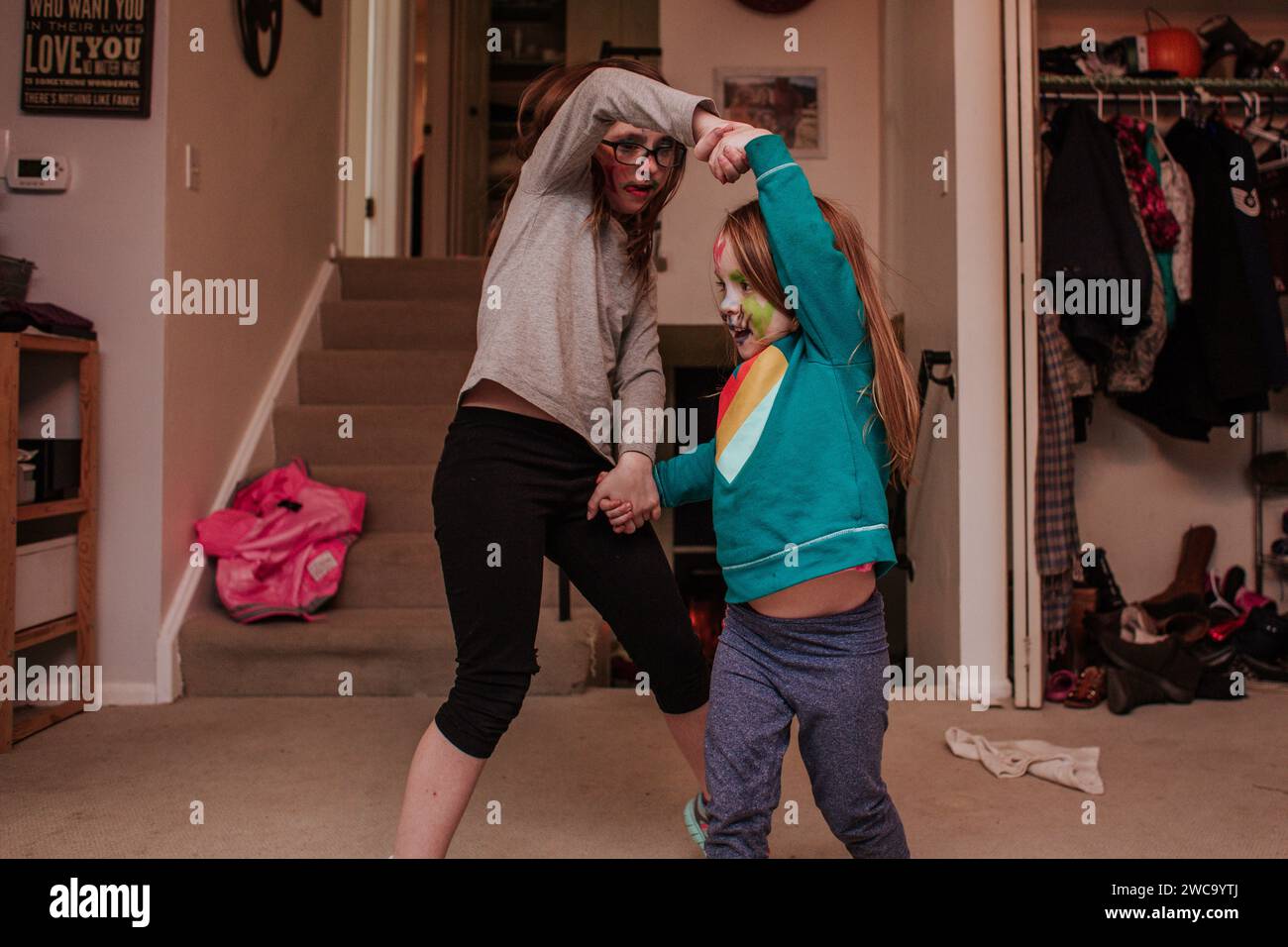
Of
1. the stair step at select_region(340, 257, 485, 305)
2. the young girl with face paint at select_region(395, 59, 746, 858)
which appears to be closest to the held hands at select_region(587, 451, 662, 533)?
the young girl with face paint at select_region(395, 59, 746, 858)

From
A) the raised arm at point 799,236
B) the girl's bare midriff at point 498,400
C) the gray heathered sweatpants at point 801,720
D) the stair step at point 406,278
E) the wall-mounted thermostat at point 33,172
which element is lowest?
the gray heathered sweatpants at point 801,720

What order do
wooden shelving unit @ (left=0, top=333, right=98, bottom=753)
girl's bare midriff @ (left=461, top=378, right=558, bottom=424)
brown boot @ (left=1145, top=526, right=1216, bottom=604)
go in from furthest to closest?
brown boot @ (left=1145, top=526, right=1216, bottom=604) < wooden shelving unit @ (left=0, top=333, right=98, bottom=753) < girl's bare midriff @ (left=461, top=378, right=558, bottom=424)

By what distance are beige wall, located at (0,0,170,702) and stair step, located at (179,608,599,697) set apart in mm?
129

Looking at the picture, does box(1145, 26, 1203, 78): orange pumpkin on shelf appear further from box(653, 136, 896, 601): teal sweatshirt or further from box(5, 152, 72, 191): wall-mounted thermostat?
box(5, 152, 72, 191): wall-mounted thermostat

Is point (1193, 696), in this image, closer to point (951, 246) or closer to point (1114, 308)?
point (1114, 308)

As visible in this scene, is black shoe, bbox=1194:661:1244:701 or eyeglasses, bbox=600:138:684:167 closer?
eyeglasses, bbox=600:138:684:167

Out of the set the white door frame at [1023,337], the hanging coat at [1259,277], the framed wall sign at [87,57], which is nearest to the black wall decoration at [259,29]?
the framed wall sign at [87,57]

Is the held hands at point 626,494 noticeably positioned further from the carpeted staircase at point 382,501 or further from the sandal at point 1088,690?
the sandal at point 1088,690

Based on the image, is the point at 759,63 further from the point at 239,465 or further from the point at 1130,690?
the point at 1130,690

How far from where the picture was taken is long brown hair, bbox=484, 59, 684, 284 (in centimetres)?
136

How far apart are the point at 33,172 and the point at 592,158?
1.77 meters

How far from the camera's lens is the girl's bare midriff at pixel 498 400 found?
4.49 ft

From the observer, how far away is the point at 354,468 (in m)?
3.21
